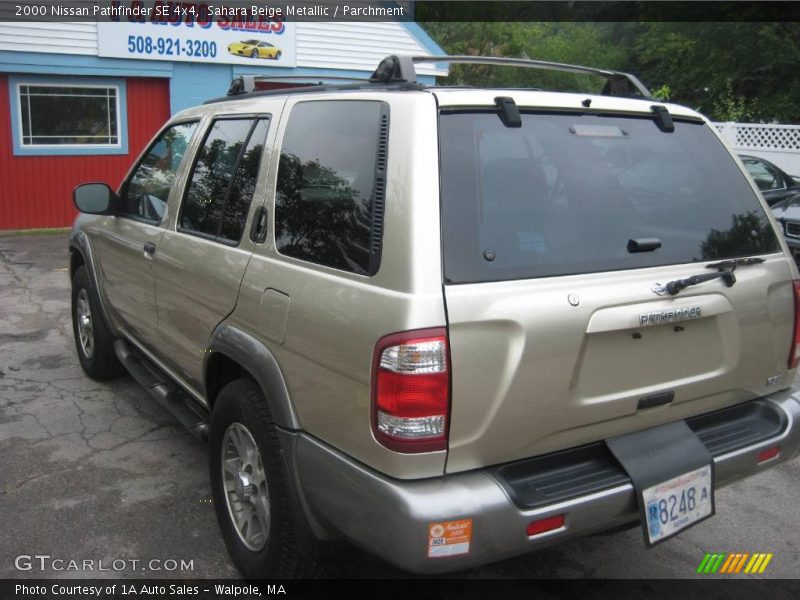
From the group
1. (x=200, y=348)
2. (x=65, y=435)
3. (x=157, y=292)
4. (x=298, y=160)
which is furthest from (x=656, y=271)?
(x=65, y=435)

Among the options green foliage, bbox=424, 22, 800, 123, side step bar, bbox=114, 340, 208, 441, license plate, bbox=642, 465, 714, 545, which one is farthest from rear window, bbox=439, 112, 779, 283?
green foliage, bbox=424, 22, 800, 123

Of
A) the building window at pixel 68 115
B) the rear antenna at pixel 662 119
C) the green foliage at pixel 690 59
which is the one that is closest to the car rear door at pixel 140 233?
the rear antenna at pixel 662 119

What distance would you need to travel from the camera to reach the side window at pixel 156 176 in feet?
13.1

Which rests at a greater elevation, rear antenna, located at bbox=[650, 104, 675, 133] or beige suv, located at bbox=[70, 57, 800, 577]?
rear antenna, located at bbox=[650, 104, 675, 133]

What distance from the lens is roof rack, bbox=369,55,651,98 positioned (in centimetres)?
275

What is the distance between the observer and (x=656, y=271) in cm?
264

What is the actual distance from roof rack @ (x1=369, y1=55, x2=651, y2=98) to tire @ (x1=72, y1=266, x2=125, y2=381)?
2.94 meters

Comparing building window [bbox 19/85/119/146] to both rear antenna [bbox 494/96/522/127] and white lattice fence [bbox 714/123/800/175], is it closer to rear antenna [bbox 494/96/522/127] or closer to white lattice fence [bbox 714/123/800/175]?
rear antenna [bbox 494/96/522/127]

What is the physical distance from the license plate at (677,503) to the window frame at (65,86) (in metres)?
12.0

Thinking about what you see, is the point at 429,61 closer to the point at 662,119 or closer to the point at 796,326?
the point at 662,119

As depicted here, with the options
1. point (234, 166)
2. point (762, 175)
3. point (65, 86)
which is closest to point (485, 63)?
point (234, 166)

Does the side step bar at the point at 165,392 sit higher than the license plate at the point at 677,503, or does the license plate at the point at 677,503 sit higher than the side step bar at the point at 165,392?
the license plate at the point at 677,503

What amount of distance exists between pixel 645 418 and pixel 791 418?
30.2 inches

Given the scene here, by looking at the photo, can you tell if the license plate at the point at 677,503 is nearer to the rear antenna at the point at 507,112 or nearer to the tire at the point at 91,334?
the rear antenna at the point at 507,112
